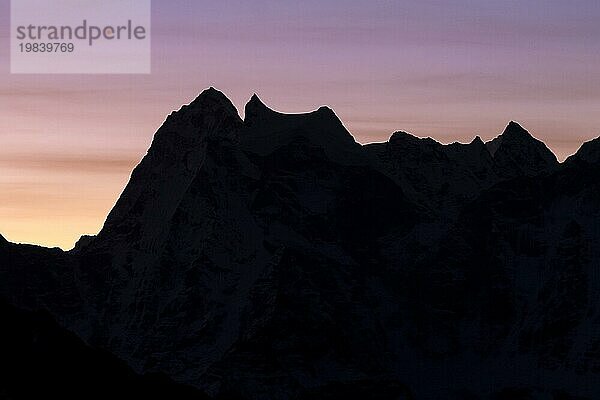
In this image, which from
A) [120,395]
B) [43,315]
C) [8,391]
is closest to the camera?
[8,391]

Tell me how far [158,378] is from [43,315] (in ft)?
43.2

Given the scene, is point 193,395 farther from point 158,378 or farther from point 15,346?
point 15,346

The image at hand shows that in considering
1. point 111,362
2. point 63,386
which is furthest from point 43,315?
point 63,386

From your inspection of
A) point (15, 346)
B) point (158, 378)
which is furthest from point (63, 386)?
point (158, 378)

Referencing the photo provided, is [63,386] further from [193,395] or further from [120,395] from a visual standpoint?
[193,395]

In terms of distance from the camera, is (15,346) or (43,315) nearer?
(15,346)

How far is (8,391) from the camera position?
136 m

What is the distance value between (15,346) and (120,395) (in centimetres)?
985

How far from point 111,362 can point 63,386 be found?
14.7 meters

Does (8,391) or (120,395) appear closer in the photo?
(8,391)

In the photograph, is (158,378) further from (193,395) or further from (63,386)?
(63,386)

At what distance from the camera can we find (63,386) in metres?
144

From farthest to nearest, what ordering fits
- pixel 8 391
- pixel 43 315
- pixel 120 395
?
pixel 43 315 → pixel 120 395 → pixel 8 391

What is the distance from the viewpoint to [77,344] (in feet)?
503
